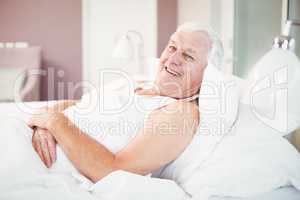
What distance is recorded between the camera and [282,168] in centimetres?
103

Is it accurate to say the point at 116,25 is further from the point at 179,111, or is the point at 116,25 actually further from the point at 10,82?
the point at 179,111

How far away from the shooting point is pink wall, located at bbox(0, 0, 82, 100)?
12.9ft

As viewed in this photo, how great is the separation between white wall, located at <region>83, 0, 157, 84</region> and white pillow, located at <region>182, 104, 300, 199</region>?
300 centimetres

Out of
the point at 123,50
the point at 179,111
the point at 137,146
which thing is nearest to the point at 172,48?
the point at 179,111

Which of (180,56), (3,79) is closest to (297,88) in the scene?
(180,56)

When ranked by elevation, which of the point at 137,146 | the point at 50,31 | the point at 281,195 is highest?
the point at 50,31

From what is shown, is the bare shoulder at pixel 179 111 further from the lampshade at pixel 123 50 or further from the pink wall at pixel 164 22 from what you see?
the pink wall at pixel 164 22

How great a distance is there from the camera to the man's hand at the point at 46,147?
1094 mm

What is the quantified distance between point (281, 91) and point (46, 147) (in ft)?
2.21

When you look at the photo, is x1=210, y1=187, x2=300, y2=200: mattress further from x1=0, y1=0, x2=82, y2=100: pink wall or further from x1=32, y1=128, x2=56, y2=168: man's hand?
x1=0, y1=0, x2=82, y2=100: pink wall

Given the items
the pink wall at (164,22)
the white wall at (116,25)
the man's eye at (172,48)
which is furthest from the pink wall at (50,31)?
the man's eye at (172,48)

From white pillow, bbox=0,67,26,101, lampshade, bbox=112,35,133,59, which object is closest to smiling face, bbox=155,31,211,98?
lampshade, bbox=112,35,133,59

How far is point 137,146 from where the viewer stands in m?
1.05

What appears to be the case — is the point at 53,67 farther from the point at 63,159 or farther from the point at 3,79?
the point at 63,159
